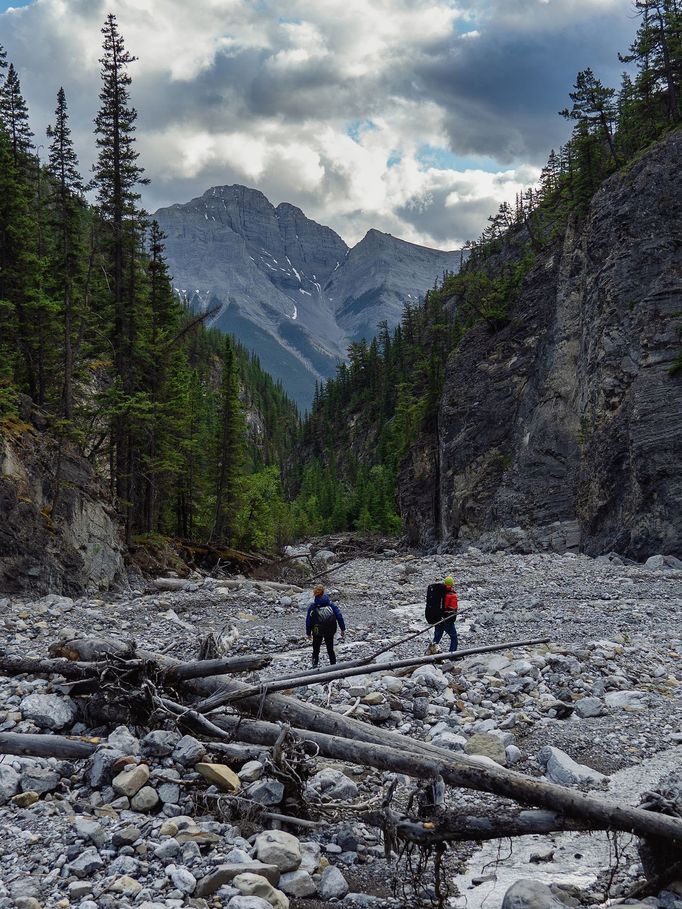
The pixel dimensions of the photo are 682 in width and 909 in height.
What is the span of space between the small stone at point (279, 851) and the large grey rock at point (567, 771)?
3144 mm

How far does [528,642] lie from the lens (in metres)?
10.3

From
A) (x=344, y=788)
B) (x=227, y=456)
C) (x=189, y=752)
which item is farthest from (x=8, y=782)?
(x=227, y=456)

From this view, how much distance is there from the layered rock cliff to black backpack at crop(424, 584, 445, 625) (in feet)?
39.8

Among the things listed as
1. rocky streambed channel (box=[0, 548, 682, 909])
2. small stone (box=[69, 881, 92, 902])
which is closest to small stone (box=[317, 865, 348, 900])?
rocky streambed channel (box=[0, 548, 682, 909])

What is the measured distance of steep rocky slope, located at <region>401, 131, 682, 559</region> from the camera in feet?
96.4

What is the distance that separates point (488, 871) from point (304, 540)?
239ft

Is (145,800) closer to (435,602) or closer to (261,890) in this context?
(261,890)

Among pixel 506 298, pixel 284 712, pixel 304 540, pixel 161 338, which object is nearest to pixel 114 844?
pixel 284 712

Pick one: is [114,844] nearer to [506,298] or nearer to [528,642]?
[528,642]

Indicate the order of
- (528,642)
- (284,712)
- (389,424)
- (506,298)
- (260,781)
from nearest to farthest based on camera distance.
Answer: (260,781)
(284,712)
(528,642)
(506,298)
(389,424)

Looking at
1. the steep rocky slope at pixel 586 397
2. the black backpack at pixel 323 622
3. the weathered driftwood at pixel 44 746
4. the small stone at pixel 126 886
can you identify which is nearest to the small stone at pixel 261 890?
the small stone at pixel 126 886

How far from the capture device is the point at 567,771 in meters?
6.53

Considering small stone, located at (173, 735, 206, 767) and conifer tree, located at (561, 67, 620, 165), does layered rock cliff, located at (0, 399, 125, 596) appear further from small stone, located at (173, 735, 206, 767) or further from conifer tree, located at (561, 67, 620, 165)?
conifer tree, located at (561, 67, 620, 165)

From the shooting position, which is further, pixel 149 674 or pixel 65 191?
pixel 65 191
